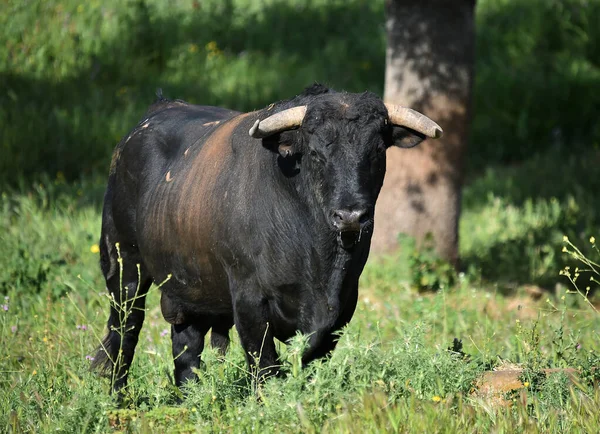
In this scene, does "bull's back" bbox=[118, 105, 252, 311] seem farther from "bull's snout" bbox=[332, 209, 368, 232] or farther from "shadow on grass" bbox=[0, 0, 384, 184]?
"shadow on grass" bbox=[0, 0, 384, 184]

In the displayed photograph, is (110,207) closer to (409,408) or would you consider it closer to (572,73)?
(409,408)

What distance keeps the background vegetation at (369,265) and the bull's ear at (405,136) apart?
3.42 feet

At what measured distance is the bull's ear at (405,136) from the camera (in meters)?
5.72

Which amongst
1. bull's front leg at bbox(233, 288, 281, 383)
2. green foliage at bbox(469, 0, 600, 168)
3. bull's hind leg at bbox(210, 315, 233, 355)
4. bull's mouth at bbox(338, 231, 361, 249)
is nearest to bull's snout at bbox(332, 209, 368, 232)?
bull's mouth at bbox(338, 231, 361, 249)

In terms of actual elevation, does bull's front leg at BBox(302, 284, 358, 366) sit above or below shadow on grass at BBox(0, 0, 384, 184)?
above

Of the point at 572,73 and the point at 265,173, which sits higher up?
the point at 265,173

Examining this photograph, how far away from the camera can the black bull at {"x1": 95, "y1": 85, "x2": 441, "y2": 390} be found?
5332mm

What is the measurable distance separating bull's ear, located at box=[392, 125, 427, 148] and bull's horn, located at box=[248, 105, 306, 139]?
593mm

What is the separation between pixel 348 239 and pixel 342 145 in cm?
50

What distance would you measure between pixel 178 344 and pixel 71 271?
8.63 feet

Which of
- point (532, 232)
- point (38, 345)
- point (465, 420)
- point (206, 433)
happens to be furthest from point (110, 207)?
point (532, 232)

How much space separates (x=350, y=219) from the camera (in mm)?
5105

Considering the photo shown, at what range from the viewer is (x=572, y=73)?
1662 cm

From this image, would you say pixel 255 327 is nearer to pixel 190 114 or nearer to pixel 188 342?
pixel 188 342
